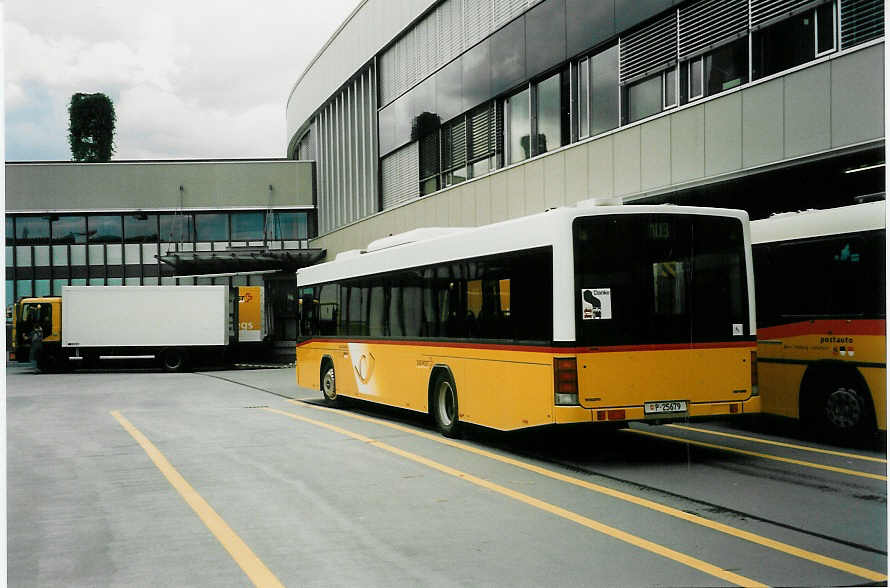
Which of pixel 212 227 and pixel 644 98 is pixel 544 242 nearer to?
pixel 644 98

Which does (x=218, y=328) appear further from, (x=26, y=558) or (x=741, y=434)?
(x=26, y=558)

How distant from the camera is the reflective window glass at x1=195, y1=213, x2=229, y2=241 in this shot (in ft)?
139

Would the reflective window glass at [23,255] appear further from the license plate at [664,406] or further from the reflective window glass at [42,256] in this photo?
the license plate at [664,406]

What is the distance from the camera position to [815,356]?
1155 centimetres

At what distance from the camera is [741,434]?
12.6 meters

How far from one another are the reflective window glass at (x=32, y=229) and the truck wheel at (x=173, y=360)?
22245 millimetres

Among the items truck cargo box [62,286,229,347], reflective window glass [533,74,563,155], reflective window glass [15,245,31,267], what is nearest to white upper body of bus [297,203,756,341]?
reflective window glass [15,245,31,267]

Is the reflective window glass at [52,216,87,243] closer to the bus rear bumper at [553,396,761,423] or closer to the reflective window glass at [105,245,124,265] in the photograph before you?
the reflective window glass at [105,245,124,265]

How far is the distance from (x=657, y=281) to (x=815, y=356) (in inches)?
122

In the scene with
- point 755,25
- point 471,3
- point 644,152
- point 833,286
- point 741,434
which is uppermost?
point 471,3

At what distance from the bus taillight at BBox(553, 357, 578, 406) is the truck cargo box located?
25169 millimetres

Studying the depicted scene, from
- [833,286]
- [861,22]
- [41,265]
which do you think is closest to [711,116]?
[861,22]

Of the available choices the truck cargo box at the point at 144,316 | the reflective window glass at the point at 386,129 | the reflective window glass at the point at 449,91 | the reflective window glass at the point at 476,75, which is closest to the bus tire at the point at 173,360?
the truck cargo box at the point at 144,316

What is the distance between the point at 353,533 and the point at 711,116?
1119cm
